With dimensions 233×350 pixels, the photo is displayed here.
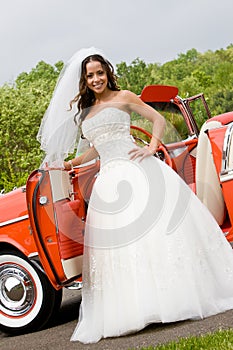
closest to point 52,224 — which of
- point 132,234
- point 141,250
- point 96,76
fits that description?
point 132,234

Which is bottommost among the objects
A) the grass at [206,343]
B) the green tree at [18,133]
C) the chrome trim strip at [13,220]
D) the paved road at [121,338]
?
the green tree at [18,133]

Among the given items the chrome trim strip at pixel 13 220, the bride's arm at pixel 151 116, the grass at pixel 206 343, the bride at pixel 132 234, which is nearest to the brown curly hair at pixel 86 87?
the bride at pixel 132 234

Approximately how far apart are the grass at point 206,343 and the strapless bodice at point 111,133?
70.9 inches

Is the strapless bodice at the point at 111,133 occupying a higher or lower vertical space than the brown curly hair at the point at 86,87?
lower

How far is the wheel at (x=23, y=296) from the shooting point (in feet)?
19.9

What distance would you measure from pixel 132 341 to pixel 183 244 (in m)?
0.87

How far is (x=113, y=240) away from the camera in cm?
538

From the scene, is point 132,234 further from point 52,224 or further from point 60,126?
point 60,126

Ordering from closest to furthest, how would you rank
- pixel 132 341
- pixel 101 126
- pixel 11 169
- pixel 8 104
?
pixel 132 341
pixel 101 126
pixel 11 169
pixel 8 104

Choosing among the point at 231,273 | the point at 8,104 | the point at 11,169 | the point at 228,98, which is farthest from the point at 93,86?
the point at 228,98

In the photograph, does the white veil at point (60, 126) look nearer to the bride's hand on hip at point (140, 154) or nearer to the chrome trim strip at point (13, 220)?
the chrome trim strip at point (13, 220)

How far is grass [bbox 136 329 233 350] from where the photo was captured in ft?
13.6

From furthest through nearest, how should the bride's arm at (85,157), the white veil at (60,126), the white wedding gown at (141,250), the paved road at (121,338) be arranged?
1. the bride's arm at (85,157)
2. the white veil at (60,126)
3. the white wedding gown at (141,250)
4. the paved road at (121,338)

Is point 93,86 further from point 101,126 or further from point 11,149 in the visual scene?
point 11,149
